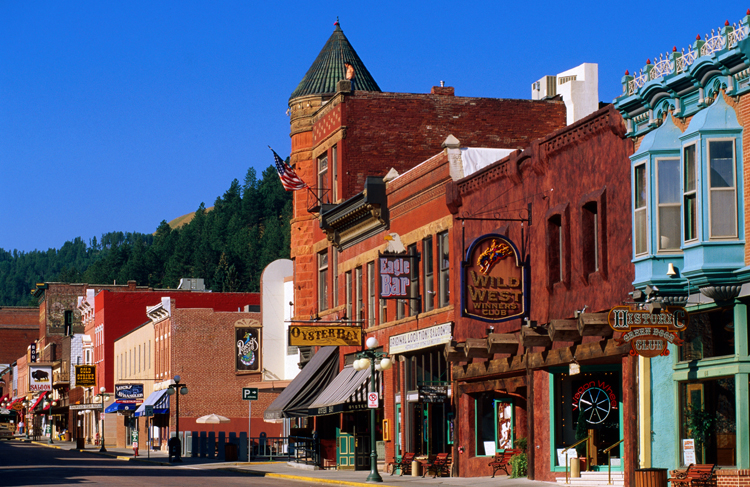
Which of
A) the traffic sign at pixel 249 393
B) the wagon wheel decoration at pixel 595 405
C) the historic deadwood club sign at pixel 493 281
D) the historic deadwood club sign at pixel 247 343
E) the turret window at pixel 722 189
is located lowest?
the traffic sign at pixel 249 393

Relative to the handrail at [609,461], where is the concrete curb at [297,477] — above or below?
below

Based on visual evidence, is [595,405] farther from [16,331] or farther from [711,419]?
[16,331]

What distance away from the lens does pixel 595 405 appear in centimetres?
2661

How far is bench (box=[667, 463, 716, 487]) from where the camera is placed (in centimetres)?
2133

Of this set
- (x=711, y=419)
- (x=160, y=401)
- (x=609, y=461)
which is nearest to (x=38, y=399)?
(x=160, y=401)

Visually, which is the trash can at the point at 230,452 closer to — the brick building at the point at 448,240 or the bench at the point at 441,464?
the brick building at the point at 448,240

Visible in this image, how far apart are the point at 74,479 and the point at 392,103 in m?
19.8

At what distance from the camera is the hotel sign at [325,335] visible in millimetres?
37656

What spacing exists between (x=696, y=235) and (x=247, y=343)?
149ft

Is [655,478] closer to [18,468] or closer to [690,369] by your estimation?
[690,369]

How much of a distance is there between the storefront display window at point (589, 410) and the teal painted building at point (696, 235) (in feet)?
7.21

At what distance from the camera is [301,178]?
48.0 metres

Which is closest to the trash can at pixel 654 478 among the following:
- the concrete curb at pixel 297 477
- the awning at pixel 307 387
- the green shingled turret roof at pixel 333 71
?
the concrete curb at pixel 297 477

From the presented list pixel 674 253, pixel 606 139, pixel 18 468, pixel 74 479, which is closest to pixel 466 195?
pixel 606 139
